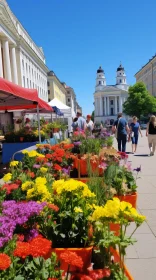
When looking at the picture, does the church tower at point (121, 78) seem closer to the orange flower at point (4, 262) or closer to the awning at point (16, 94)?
the awning at point (16, 94)

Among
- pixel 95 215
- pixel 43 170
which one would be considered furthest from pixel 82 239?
pixel 43 170

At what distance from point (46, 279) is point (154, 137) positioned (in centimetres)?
968

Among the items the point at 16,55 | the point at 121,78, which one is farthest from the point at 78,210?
the point at 121,78

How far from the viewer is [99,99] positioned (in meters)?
134

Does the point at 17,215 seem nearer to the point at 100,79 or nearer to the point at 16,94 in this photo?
the point at 16,94

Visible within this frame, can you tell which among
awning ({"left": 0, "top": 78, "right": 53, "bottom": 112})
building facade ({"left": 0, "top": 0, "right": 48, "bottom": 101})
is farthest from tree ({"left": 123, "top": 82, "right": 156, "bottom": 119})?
awning ({"left": 0, "top": 78, "right": 53, "bottom": 112})

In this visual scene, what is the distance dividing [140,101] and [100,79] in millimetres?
85651

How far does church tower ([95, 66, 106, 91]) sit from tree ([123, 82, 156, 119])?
78.6 metres

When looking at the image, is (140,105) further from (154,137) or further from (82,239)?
(82,239)

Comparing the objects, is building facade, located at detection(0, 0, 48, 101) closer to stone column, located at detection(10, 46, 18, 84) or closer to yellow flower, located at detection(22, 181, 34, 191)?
stone column, located at detection(10, 46, 18, 84)

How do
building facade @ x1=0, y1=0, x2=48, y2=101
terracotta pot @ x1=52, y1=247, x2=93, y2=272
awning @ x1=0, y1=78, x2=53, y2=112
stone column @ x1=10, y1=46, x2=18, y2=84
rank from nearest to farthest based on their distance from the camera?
terracotta pot @ x1=52, y1=247, x2=93, y2=272, awning @ x1=0, y1=78, x2=53, y2=112, building facade @ x1=0, y1=0, x2=48, y2=101, stone column @ x1=10, y1=46, x2=18, y2=84

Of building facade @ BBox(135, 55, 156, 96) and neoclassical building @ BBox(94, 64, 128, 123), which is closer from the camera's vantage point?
building facade @ BBox(135, 55, 156, 96)

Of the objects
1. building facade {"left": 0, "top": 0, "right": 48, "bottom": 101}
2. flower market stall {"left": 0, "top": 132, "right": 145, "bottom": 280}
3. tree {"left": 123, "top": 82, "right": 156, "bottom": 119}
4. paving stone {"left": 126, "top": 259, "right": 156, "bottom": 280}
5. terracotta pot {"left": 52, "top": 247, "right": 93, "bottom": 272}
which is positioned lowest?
paving stone {"left": 126, "top": 259, "right": 156, "bottom": 280}

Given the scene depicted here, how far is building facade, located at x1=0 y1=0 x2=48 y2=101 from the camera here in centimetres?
3225
